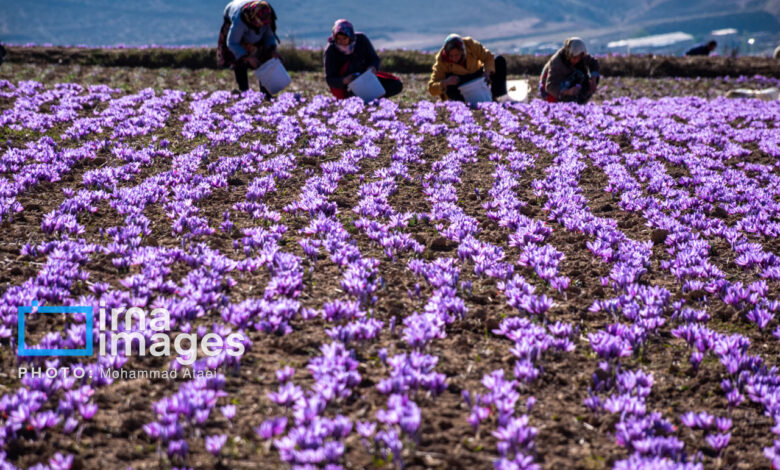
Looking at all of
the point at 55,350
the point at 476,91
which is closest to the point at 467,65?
the point at 476,91

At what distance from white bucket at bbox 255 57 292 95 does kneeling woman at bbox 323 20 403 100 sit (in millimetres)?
1163

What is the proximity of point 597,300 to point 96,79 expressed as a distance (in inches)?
823

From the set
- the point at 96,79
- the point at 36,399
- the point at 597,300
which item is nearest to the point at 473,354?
the point at 597,300

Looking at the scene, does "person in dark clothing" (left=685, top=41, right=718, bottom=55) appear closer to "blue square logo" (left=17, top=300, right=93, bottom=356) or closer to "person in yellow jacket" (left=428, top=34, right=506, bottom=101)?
"person in yellow jacket" (left=428, top=34, right=506, bottom=101)

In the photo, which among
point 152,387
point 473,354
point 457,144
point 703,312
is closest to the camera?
point 152,387

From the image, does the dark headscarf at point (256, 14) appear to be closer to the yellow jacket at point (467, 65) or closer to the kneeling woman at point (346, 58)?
the kneeling woman at point (346, 58)

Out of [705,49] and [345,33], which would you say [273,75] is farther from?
[705,49]

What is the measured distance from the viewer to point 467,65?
15391 millimetres

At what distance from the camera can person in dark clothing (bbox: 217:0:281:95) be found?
44.7ft

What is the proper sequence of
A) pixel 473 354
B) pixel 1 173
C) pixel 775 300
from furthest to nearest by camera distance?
pixel 1 173 → pixel 775 300 → pixel 473 354

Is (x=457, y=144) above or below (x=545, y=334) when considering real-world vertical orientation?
above

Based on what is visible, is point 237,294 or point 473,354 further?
point 237,294

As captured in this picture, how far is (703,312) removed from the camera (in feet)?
16.4

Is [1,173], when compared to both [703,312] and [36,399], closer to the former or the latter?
[36,399]
